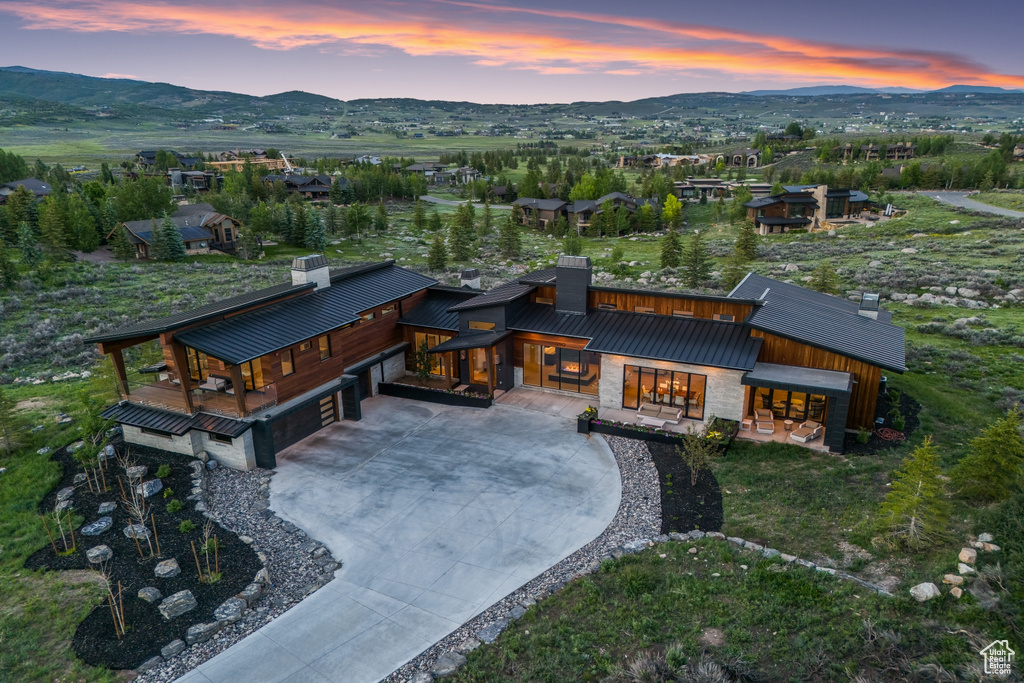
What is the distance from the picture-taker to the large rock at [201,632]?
1277 centimetres

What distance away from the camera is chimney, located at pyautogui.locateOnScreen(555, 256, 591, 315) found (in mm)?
26156

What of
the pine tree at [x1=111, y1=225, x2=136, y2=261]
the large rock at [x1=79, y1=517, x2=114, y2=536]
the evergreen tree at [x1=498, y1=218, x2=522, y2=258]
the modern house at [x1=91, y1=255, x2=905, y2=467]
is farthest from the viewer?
the evergreen tree at [x1=498, y1=218, x2=522, y2=258]

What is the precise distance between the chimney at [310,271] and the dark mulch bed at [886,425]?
21.3 meters

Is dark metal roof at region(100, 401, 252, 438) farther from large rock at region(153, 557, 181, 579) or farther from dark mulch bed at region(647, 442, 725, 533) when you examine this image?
dark mulch bed at region(647, 442, 725, 533)

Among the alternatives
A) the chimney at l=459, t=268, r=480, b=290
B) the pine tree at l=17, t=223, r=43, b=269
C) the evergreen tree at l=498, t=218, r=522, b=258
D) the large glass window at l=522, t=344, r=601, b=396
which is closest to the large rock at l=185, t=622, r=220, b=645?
the large glass window at l=522, t=344, r=601, b=396

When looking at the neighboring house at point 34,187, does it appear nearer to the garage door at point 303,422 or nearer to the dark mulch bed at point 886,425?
the garage door at point 303,422

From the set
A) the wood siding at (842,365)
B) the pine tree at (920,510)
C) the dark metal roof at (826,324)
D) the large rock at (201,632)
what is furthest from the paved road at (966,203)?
the large rock at (201,632)

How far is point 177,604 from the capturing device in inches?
535

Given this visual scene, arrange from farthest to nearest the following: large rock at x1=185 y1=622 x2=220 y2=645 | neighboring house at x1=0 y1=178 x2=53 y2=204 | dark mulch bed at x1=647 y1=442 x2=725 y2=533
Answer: neighboring house at x1=0 y1=178 x2=53 y2=204 < dark mulch bed at x1=647 y1=442 x2=725 y2=533 < large rock at x1=185 y1=622 x2=220 y2=645

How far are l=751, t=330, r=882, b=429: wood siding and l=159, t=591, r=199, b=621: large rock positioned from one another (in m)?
19.7

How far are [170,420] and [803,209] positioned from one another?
3396 inches

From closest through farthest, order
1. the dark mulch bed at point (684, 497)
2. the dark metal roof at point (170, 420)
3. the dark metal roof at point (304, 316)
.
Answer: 1. the dark mulch bed at point (684, 497)
2. the dark metal roof at point (170, 420)
3. the dark metal roof at point (304, 316)

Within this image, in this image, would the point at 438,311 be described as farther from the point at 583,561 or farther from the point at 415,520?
the point at 583,561

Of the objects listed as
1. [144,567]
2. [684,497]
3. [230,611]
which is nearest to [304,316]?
[144,567]
